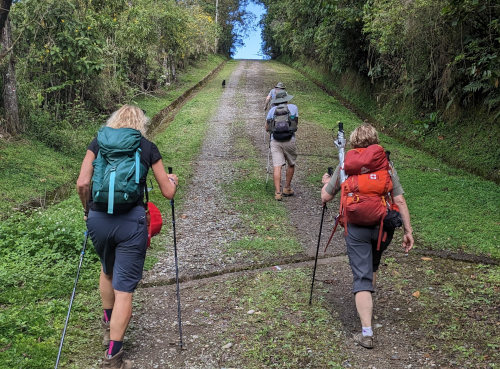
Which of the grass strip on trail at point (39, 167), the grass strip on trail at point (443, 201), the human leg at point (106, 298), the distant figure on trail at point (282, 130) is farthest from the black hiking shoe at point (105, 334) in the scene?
the distant figure on trail at point (282, 130)

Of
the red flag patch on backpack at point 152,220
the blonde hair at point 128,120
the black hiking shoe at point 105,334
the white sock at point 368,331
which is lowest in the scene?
the black hiking shoe at point 105,334

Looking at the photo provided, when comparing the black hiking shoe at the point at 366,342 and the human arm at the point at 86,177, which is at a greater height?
the human arm at the point at 86,177

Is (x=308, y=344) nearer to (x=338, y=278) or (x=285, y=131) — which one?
(x=338, y=278)

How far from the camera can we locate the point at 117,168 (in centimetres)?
368

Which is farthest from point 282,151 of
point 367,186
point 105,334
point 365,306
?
point 105,334

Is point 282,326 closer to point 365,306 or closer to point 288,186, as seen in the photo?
point 365,306

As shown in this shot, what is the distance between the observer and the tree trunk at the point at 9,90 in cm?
1071

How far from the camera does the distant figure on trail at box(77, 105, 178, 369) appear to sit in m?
3.69

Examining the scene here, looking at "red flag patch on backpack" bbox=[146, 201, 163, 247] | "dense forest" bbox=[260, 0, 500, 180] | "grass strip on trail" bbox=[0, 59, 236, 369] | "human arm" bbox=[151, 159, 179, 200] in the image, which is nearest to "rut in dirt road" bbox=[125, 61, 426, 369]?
"grass strip on trail" bbox=[0, 59, 236, 369]

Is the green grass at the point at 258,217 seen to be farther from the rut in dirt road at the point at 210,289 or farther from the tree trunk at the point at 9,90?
the tree trunk at the point at 9,90

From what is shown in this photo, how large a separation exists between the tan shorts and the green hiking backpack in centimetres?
519

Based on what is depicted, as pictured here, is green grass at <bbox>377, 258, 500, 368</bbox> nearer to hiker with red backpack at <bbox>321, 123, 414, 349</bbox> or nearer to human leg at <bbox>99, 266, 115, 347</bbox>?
hiker with red backpack at <bbox>321, 123, 414, 349</bbox>

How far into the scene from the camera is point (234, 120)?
18.0 metres

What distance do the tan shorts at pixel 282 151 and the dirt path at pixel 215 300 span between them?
700 millimetres
